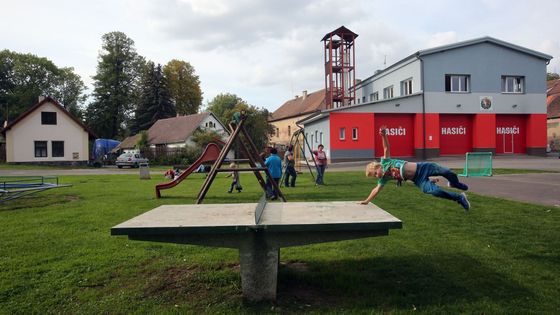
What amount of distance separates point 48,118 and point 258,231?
150ft

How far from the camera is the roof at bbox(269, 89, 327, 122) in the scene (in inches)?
2298

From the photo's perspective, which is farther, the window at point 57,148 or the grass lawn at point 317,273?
the window at point 57,148

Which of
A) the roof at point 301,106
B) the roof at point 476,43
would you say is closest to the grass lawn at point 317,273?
the roof at point 476,43

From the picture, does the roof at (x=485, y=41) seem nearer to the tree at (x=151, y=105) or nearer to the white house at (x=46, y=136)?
the white house at (x=46, y=136)

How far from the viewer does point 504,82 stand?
35844mm

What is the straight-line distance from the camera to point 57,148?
145 feet

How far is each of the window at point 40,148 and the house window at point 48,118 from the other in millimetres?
1965

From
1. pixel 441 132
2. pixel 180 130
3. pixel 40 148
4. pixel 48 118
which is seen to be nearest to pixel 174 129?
pixel 180 130

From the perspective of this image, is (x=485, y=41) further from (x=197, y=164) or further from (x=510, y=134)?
(x=197, y=164)

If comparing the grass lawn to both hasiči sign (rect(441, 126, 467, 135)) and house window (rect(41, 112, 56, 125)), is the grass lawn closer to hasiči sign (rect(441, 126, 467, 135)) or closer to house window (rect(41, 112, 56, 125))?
hasiči sign (rect(441, 126, 467, 135))

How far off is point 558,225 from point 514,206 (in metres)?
2.25

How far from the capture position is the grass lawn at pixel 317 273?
409 cm

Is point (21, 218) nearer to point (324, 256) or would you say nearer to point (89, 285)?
point (89, 285)

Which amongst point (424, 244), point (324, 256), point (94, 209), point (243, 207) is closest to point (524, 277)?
point (424, 244)
